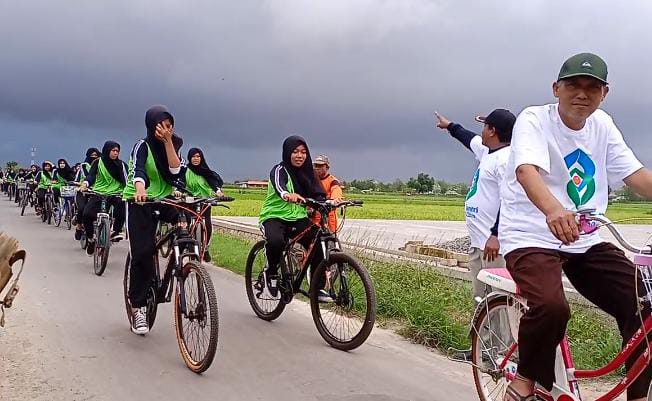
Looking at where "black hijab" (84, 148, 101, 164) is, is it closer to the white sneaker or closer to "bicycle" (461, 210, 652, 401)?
the white sneaker

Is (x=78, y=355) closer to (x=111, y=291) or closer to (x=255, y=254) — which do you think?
(x=255, y=254)

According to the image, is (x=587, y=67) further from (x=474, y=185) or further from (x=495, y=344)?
(x=474, y=185)

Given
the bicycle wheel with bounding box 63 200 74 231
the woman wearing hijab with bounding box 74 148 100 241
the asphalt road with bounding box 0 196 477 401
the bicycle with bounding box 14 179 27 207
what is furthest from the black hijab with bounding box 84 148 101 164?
the bicycle with bounding box 14 179 27 207

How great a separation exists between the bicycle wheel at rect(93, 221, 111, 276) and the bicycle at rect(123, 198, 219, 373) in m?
4.45

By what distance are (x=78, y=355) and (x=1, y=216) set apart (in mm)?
20879

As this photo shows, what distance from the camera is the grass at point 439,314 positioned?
574 centimetres

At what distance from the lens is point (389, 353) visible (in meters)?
6.02

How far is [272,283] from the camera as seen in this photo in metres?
6.97

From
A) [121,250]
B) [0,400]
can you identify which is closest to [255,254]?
[0,400]

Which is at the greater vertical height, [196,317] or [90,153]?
[90,153]

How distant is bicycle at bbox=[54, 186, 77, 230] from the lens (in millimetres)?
16203

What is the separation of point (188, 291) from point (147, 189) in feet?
4.24

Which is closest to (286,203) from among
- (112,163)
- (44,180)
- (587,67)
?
(587,67)

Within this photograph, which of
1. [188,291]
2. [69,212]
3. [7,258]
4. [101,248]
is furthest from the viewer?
[69,212]
